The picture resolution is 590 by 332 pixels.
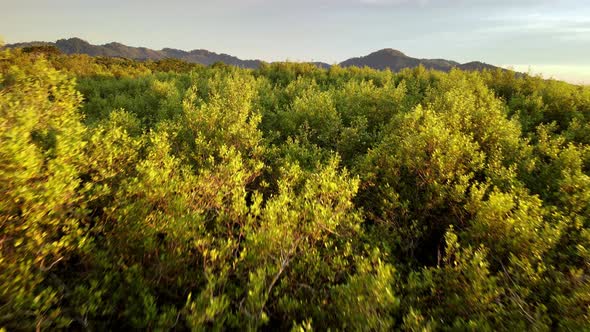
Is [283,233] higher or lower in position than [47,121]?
lower

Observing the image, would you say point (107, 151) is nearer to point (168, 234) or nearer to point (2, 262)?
point (168, 234)

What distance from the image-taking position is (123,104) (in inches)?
1645

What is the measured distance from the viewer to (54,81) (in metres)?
13.2

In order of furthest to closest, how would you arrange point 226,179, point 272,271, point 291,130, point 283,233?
point 291,130 < point 226,179 < point 283,233 < point 272,271

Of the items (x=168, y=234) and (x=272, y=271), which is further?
(x=168, y=234)

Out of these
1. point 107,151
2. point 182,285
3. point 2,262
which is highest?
point 107,151

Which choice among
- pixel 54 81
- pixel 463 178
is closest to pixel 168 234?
pixel 54 81

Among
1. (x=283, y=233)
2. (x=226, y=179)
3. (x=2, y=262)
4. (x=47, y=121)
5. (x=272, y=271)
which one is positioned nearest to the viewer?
(x=2, y=262)

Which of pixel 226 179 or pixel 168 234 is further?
pixel 226 179

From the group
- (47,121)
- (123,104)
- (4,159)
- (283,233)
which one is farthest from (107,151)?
(123,104)

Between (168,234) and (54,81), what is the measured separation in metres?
8.67

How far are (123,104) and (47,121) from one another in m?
33.1

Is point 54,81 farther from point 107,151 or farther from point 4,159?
point 4,159

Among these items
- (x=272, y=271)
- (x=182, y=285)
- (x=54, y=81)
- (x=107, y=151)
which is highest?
(x=54, y=81)
